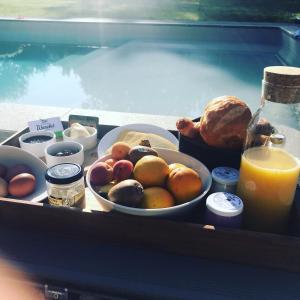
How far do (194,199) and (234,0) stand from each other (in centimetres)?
938

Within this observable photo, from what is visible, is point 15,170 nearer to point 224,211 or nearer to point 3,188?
point 3,188

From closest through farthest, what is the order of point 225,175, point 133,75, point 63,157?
point 225,175, point 63,157, point 133,75

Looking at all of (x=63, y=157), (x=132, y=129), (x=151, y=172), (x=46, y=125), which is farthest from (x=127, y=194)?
(x=46, y=125)

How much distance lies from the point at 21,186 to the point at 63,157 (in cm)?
14

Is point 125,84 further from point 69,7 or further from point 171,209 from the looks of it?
point 69,7

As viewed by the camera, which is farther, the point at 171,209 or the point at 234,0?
the point at 234,0

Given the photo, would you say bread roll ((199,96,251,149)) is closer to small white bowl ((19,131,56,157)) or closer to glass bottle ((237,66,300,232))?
glass bottle ((237,66,300,232))

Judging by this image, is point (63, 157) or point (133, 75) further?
point (133, 75)

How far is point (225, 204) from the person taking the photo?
0.68 meters

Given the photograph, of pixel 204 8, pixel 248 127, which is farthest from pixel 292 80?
pixel 204 8

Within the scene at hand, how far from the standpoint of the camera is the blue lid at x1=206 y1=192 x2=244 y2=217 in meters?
0.66

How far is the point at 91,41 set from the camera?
6.12 metres

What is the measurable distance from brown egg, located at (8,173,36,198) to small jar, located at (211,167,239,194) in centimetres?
43

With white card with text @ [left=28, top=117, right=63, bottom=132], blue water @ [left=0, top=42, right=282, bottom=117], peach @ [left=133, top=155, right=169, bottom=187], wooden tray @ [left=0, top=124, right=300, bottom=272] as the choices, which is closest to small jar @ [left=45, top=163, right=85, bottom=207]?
wooden tray @ [left=0, top=124, right=300, bottom=272]
